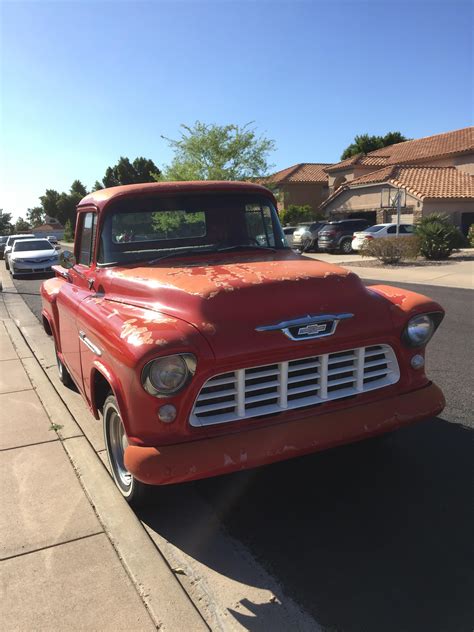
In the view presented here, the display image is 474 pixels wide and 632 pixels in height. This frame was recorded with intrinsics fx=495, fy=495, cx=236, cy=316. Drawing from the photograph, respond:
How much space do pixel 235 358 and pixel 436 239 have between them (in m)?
17.8

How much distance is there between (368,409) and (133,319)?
4.61ft

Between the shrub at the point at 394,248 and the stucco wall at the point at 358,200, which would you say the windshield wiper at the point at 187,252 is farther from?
the stucco wall at the point at 358,200

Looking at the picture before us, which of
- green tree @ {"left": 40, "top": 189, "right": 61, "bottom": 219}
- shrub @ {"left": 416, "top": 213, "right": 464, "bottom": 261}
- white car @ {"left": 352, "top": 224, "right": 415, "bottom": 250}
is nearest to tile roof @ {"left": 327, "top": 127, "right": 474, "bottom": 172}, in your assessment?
white car @ {"left": 352, "top": 224, "right": 415, "bottom": 250}

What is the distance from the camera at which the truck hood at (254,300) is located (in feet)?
8.30

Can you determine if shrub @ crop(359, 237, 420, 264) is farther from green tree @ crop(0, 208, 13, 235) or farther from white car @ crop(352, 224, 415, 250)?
green tree @ crop(0, 208, 13, 235)

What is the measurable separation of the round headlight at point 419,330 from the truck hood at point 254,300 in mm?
178

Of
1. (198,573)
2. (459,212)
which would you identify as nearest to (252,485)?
(198,573)

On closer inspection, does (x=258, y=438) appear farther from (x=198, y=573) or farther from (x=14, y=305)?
(x=14, y=305)

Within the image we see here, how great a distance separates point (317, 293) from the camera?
9.29 ft

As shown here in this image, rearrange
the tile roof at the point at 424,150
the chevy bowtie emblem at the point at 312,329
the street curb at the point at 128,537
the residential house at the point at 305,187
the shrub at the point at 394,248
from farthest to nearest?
the residential house at the point at 305,187
the tile roof at the point at 424,150
the shrub at the point at 394,248
the chevy bowtie emblem at the point at 312,329
the street curb at the point at 128,537

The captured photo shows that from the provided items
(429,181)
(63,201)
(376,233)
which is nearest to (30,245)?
(376,233)

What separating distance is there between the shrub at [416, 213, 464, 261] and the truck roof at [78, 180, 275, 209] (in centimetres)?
1582

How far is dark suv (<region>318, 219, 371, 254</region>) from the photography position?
78.6 ft

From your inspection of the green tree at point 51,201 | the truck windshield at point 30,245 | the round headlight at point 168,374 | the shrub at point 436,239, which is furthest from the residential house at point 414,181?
the green tree at point 51,201
